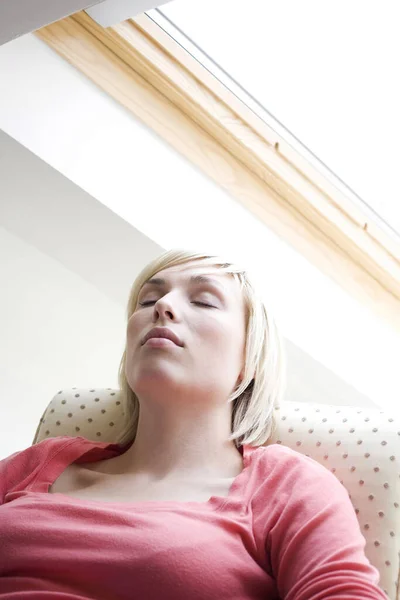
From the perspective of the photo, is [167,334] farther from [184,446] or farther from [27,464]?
[27,464]

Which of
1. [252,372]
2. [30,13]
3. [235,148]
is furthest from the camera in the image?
[235,148]

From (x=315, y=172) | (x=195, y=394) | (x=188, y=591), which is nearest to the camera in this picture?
(x=188, y=591)

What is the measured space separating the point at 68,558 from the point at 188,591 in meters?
0.17

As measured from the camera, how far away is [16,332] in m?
2.14

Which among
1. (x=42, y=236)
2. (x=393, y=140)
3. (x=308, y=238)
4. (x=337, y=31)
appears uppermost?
(x=337, y=31)

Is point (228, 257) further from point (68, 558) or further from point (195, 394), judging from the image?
point (68, 558)

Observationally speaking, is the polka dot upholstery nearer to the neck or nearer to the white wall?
the neck

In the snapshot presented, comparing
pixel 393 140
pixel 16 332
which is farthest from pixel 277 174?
pixel 16 332

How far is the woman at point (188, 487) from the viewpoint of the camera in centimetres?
105

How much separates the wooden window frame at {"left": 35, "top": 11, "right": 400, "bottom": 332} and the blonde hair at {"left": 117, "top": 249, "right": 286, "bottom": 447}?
1.88 feet

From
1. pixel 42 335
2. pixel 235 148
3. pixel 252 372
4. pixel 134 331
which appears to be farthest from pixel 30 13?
pixel 42 335

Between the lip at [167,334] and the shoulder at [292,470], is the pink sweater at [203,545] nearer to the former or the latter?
the shoulder at [292,470]

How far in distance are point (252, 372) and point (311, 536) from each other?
428 mm

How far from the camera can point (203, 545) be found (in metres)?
1.08
